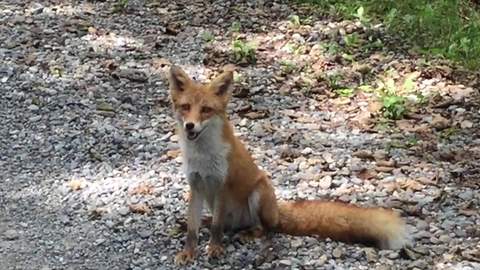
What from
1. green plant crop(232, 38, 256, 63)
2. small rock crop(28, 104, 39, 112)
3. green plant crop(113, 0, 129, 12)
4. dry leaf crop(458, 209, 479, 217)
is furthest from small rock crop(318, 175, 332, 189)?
green plant crop(113, 0, 129, 12)

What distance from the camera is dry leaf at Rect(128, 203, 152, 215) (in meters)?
6.15

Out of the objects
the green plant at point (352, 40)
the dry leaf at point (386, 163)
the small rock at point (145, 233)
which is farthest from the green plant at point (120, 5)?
the small rock at point (145, 233)

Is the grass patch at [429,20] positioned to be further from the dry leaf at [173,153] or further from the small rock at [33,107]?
the small rock at [33,107]

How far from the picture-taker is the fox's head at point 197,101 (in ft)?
17.1

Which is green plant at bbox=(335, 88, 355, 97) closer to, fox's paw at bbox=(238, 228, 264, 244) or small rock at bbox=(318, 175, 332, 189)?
small rock at bbox=(318, 175, 332, 189)

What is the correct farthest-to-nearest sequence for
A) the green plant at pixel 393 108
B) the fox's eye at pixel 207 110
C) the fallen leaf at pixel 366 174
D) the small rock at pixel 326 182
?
the green plant at pixel 393 108
the fallen leaf at pixel 366 174
the small rock at pixel 326 182
the fox's eye at pixel 207 110

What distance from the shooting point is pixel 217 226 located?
215 inches

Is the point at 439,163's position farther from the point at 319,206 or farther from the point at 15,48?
the point at 15,48

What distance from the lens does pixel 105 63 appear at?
376 inches

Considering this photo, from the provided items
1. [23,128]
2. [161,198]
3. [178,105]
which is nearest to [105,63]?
[23,128]

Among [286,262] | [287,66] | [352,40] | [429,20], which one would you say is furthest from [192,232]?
[429,20]

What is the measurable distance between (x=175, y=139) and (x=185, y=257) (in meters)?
2.28

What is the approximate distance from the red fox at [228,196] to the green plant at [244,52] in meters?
4.15

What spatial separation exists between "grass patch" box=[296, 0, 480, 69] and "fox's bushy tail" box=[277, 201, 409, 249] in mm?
4323
